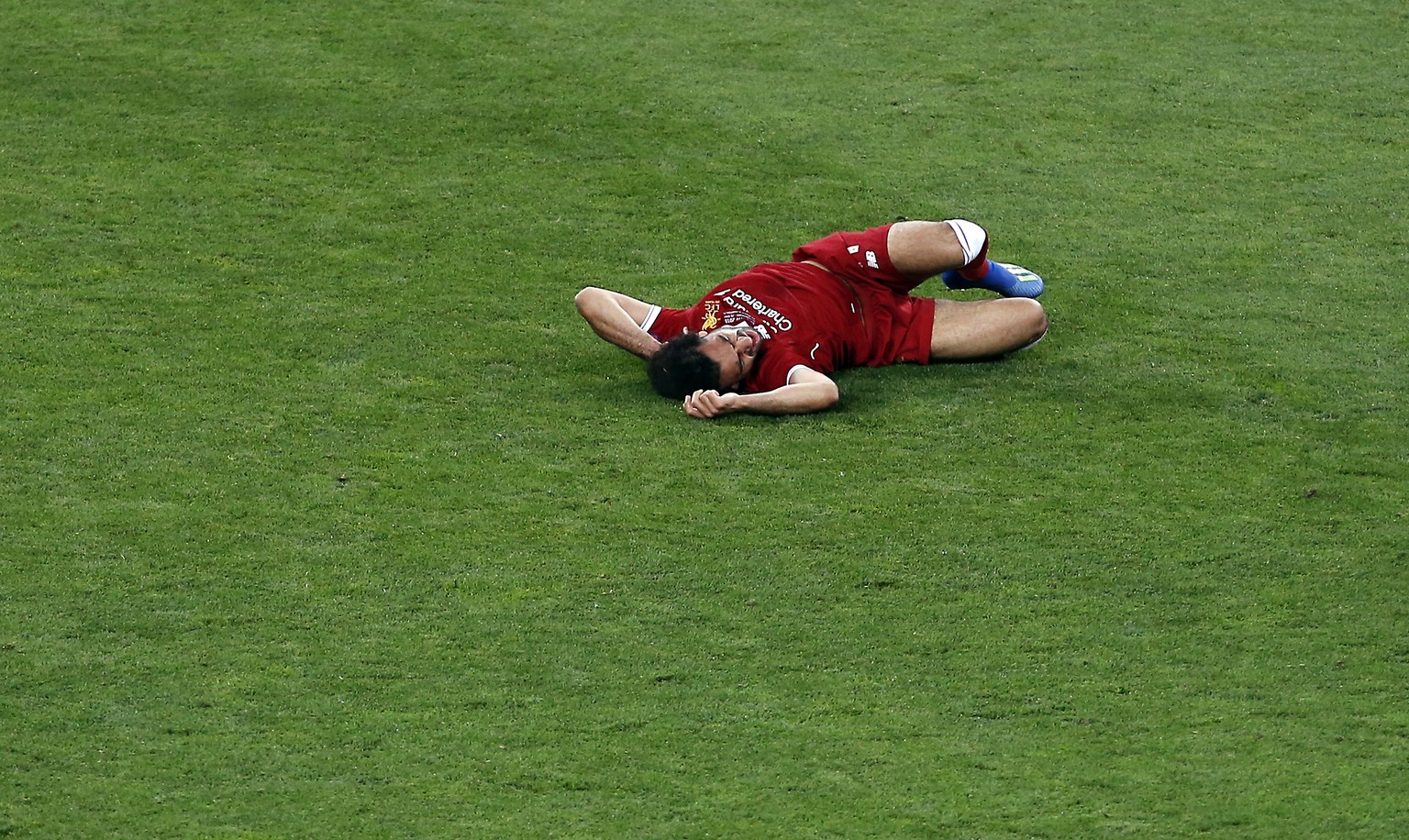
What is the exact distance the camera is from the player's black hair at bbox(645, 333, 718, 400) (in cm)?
562

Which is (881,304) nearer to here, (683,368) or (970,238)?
(970,238)

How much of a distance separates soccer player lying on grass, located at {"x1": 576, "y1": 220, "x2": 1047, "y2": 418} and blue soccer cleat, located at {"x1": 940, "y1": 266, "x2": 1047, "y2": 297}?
2cm

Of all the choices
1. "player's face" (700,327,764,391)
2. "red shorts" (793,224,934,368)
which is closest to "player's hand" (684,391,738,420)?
"player's face" (700,327,764,391)

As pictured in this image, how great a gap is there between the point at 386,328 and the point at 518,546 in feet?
5.79

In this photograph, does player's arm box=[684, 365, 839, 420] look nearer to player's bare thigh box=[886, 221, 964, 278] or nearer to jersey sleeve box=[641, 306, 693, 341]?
jersey sleeve box=[641, 306, 693, 341]

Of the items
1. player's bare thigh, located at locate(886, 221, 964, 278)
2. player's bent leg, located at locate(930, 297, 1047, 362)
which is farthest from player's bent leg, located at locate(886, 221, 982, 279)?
player's bent leg, located at locate(930, 297, 1047, 362)

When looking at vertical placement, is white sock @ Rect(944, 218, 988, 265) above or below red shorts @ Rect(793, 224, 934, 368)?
above

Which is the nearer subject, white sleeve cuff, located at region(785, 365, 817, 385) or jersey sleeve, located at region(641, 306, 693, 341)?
white sleeve cuff, located at region(785, 365, 817, 385)

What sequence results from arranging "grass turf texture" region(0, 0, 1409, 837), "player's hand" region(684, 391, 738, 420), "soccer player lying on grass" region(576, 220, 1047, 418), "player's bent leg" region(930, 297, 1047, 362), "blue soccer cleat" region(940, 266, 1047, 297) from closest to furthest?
"grass turf texture" region(0, 0, 1409, 837) < "player's hand" region(684, 391, 738, 420) < "soccer player lying on grass" region(576, 220, 1047, 418) < "player's bent leg" region(930, 297, 1047, 362) < "blue soccer cleat" region(940, 266, 1047, 297)

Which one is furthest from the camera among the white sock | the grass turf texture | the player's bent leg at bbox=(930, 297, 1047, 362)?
the player's bent leg at bbox=(930, 297, 1047, 362)

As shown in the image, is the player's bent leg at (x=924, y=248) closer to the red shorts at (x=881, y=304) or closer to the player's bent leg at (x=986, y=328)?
the red shorts at (x=881, y=304)

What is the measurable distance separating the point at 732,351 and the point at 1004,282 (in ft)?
3.73

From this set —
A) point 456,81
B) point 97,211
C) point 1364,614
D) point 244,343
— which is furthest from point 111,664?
point 456,81

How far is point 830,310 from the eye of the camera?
5.95 m
